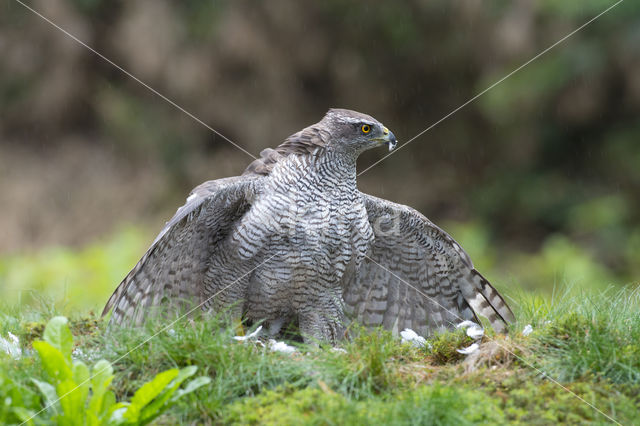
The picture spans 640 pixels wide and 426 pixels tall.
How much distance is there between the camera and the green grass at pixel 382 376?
2.81m

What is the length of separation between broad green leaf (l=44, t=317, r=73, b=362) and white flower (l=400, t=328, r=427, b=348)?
1.85 metres

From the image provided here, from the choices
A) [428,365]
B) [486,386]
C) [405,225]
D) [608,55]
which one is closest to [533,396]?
[486,386]

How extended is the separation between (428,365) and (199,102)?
257 inches

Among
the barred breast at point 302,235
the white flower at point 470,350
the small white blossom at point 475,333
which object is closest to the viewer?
the white flower at point 470,350

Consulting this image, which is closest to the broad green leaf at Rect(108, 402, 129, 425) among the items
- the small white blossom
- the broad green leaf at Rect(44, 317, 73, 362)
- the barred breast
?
the broad green leaf at Rect(44, 317, 73, 362)

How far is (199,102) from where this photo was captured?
30.6 ft

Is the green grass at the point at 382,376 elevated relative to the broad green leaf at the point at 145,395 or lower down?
elevated

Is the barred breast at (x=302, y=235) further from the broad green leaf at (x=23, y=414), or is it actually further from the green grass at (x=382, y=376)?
the broad green leaf at (x=23, y=414)

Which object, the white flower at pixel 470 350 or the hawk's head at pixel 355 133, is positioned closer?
the white flower at pixel 470 350

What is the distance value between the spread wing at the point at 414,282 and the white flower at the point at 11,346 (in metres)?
1.99

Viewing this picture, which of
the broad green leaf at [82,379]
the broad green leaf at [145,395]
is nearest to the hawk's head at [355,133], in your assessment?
the broad green leaf at [145,395]

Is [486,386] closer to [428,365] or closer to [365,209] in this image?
[428,365]

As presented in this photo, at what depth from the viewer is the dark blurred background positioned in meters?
8.27

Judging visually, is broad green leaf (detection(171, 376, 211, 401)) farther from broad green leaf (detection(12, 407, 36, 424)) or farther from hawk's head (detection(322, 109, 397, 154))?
hawk's head (detection(322, 109, 397, 154))
